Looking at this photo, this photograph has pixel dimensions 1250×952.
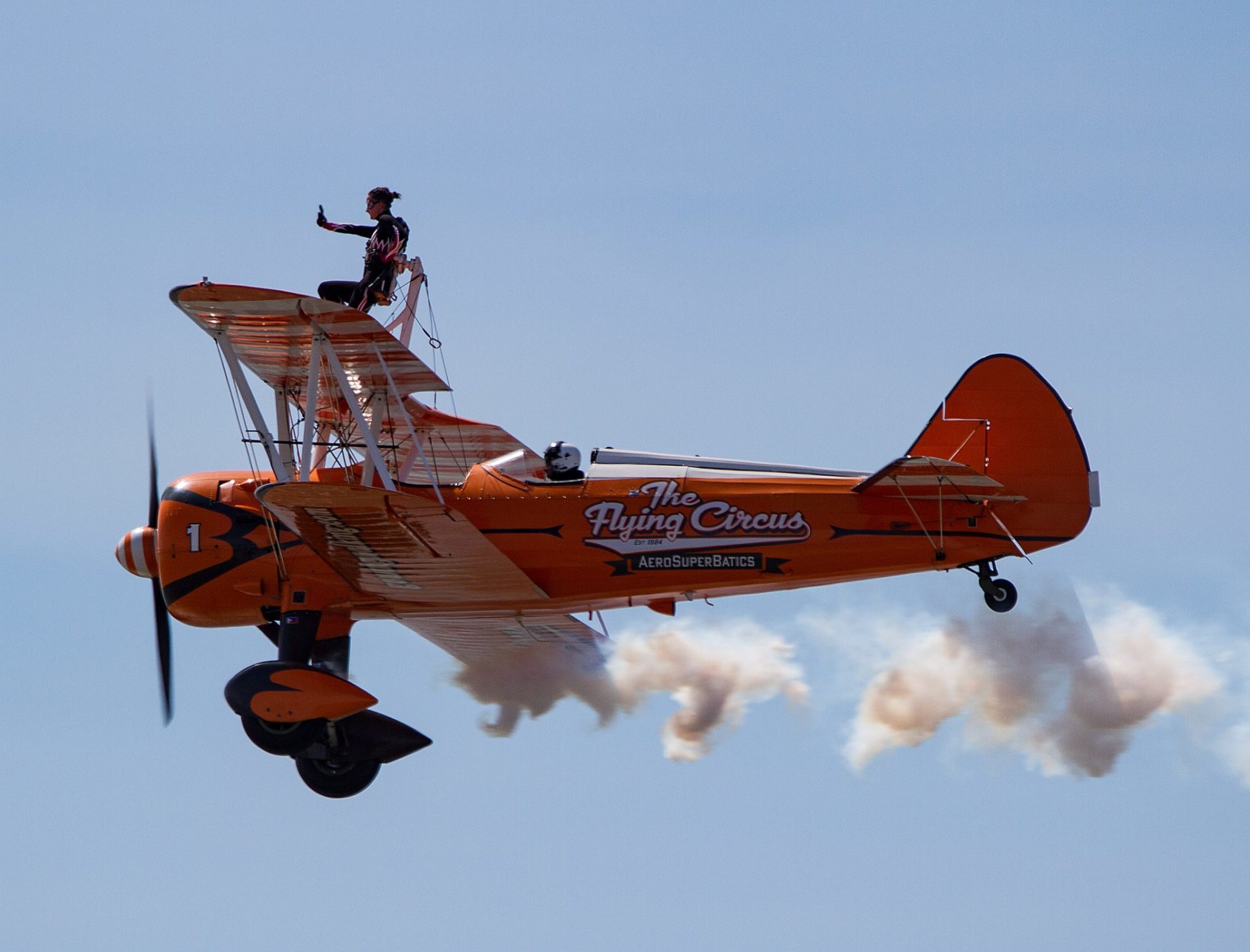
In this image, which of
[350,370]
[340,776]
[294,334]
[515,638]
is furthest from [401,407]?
[515,638]

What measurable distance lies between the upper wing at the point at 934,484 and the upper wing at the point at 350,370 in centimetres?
311

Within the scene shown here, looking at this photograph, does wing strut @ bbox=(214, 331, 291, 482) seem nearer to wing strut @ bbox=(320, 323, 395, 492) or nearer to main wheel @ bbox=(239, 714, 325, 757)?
wing strut @ bbox=(320, 323, 395, 492)

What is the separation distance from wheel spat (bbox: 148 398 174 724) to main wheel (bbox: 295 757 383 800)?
1.67 m

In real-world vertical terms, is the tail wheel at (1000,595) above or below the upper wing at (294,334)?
below

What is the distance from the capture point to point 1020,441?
16906 mm

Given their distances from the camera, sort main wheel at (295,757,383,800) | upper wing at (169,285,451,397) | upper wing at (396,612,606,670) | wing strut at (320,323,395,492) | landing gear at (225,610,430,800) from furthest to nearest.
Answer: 1. upper wing at (396,612,606,670)
2. main wheel at (295,757,383,800)
3. landing gear at (225,610,430,800)
4. wing strut at (320,323,395,492)
5. upper wing at (169,285,451,397)

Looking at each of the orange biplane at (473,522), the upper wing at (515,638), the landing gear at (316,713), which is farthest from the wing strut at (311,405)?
the upper wing at (515,638)

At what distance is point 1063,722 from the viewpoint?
17875 mm

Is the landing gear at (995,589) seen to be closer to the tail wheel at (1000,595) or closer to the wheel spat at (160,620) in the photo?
the tail wheel at (1000,595)

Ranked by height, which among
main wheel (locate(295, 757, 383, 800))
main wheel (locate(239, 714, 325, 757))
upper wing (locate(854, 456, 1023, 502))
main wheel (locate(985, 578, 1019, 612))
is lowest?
main wheel (locate(295, 757, 383, 800))

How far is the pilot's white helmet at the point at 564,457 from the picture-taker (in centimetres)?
1731

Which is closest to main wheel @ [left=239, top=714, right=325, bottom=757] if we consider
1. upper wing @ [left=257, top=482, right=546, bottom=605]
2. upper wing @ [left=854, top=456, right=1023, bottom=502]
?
upper wing @ [left=257, top=482, right=546, bottom=605]

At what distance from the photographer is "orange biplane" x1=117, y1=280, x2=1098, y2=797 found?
16.7 m

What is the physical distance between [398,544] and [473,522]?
78cm
